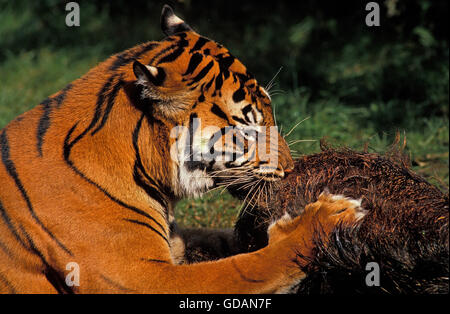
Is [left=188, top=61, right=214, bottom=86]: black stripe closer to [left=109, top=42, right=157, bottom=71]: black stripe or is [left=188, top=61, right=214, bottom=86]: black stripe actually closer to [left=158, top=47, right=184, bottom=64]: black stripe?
[left=158, top=47, right=184, bottom=64]: black stripe

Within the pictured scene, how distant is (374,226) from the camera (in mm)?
2543

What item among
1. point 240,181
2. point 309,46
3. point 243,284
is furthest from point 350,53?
point 243,284

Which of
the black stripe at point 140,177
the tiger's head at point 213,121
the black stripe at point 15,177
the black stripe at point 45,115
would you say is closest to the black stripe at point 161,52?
the tiger's head at point 213,121

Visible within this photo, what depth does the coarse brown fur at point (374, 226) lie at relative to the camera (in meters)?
2.38

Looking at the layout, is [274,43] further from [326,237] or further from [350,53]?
[326,237]

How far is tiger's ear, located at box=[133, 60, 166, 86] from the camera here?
2672mm

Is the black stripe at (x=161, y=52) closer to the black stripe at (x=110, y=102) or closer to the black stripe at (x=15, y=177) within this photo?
the black stripe at (x=110, y=102)

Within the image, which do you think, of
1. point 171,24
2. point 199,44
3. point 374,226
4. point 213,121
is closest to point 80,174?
point 213,121

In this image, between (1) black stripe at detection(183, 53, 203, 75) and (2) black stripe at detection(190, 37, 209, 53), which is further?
(2) black stripe at detection(190, 37, 209, 53)

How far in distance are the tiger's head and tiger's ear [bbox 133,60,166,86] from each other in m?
0.01

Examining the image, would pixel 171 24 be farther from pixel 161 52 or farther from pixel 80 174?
pixel 80 174

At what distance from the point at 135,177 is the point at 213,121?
0.45 meters

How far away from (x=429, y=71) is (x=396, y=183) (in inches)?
142

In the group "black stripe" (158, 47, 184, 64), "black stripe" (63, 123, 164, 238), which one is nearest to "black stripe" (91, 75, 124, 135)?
"black stripe" (63, 123, 164, 238)
